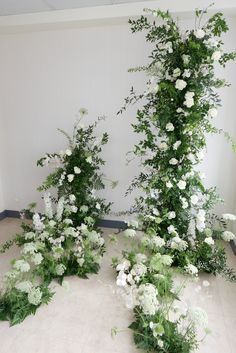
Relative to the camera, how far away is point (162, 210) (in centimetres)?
229

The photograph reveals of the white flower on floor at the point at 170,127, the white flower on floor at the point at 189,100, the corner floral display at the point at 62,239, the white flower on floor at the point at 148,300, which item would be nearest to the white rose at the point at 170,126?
the white flower on floor at the point at 170,127

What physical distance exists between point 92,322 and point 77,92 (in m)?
2.36

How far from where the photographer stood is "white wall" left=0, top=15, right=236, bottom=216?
8.75 ft

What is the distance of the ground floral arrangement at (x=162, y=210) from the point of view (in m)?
1.76

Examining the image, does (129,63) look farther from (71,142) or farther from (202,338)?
(202,338)

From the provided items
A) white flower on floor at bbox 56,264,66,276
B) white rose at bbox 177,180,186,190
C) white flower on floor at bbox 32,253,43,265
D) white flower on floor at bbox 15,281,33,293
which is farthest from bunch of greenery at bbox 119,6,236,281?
white flower on floor at bbox 15,281,33,293

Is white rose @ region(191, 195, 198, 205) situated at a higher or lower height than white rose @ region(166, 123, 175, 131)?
lower

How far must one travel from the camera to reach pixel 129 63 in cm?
267

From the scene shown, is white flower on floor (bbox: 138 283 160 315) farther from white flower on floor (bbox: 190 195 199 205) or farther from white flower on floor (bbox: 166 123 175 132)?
white flower on floor (bbox: 166 123 175 132)

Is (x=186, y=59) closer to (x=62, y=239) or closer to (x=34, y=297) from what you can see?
(x=62, y=239)

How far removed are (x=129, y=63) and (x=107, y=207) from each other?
1633mm

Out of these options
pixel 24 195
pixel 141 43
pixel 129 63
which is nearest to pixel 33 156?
pixel 24 195

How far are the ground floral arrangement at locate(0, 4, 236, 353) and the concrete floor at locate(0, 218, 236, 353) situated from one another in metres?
0.08

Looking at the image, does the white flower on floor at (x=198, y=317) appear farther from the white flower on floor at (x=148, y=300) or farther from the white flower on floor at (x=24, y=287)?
the white flower on floor at (x=24, y=287)
